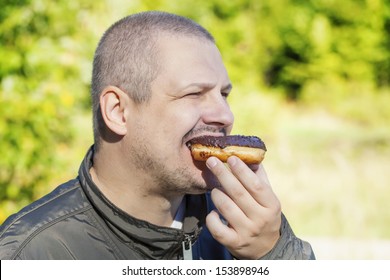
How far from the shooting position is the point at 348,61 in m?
24.7

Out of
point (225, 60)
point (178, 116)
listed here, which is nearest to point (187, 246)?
point (178, 116)

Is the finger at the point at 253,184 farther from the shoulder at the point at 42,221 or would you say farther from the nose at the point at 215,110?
the shoulder at the point at 42,221

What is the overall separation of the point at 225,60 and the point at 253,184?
1903cm

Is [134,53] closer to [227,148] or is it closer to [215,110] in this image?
[215,110]

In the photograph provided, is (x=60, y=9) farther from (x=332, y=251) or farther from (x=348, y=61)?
(x=348, y=61)

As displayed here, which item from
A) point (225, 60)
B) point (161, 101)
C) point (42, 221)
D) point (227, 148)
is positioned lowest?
point (42, 221)

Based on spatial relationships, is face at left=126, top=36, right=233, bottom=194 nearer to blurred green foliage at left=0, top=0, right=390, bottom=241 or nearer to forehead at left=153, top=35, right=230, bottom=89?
forehead at left=153, top=35, right=230, bottom=89

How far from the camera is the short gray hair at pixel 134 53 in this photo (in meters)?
2.55

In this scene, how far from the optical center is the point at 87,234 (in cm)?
242

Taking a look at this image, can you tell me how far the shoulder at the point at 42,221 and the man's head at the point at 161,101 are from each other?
0.65 feet

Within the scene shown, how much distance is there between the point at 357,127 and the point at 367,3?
5656mm

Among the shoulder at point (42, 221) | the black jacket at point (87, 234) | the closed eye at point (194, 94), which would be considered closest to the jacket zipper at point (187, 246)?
the black jacket at point (87, 234)

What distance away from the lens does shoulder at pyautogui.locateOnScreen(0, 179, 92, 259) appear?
228 centimetres

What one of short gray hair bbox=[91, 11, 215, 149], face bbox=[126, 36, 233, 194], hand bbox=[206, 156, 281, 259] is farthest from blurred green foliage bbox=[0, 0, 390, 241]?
hand bbox=[206, 156, 281, 259]
